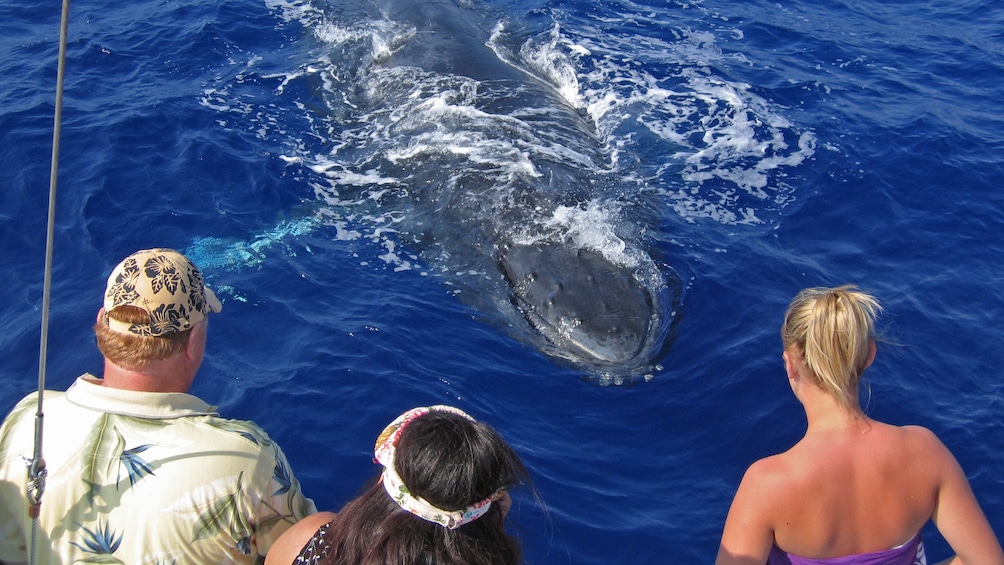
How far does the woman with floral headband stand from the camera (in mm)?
2455

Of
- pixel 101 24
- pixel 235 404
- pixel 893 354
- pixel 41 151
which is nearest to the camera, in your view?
pixel 235 404

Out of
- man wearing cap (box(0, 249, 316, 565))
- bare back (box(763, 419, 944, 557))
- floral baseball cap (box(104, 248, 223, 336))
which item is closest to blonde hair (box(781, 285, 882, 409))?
bare back (box(763, 419, 944, 557))

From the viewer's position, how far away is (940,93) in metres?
12.2

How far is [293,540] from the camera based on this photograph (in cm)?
307

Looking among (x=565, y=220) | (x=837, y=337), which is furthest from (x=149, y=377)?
(x=565, y=220)

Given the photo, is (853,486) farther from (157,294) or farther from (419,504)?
(157,294)

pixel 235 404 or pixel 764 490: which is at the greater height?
pixel 764 490

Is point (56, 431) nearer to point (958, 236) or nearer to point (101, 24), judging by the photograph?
point (958, 236)

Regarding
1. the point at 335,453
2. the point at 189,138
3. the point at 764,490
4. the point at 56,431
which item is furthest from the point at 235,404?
the point at 189,138

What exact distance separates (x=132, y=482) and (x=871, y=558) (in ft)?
10.1

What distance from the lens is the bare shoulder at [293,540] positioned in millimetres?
3033

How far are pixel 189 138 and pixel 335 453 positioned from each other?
18.9 feet

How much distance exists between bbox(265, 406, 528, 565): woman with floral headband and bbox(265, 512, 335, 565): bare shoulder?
451mm

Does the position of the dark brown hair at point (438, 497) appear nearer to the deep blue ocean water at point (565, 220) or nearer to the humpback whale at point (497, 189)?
the deep blue ocean water at point (565, 220)
